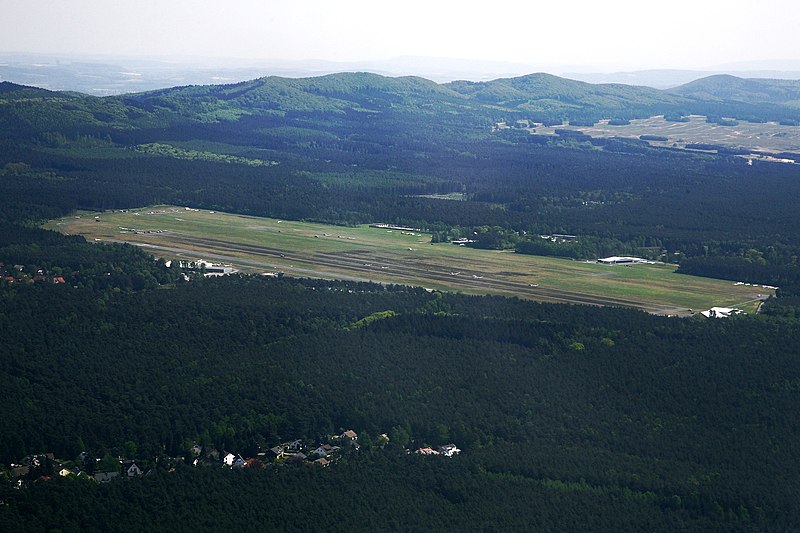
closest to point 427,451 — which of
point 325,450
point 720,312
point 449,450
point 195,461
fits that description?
point 449,450

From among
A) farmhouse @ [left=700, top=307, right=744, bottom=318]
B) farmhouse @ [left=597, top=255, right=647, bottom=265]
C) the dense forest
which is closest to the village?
the dense forest

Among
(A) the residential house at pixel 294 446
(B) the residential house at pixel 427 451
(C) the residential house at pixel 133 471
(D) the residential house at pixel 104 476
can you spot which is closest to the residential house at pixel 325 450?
(A) the residential house at pixel 294 446

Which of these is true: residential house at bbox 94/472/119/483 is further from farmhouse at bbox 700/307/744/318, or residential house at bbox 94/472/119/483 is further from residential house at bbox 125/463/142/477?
farmhouse at bbox 700/307/744/318

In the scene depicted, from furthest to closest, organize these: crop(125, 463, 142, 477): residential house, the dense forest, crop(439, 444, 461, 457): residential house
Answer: crop(439, 444, 461, 457): residential house
crop(125, 463, 142, 477): residential house
the dense forest

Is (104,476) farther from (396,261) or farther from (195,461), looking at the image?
(396,261)

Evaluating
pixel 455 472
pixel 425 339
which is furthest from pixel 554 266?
pixel 455 472

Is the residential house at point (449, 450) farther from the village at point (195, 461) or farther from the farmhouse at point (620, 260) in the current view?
the farmhouse at point (620, 260)

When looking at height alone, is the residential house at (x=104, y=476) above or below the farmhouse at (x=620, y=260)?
below

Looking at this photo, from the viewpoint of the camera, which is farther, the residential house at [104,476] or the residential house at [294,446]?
→ the residential house at [294,446]
